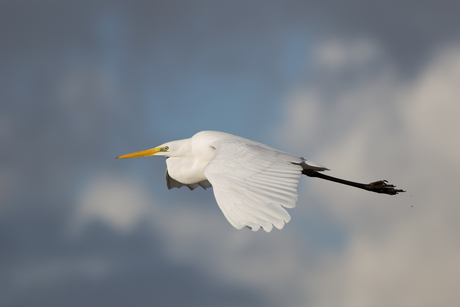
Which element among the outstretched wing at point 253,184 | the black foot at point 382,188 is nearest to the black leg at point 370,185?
the black foot at point 382,188

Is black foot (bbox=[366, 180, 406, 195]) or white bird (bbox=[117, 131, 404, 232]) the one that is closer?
white bird (bbox=[117, 131, 404, 232])

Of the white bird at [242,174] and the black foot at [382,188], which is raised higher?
the white bird at [242,174]

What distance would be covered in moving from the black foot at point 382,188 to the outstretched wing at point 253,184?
3.22 metres

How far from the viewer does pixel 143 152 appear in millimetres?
8961

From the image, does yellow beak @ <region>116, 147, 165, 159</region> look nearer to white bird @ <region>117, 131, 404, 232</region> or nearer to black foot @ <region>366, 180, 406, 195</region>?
white bird @ <region>117, 131, 404, 232</region>

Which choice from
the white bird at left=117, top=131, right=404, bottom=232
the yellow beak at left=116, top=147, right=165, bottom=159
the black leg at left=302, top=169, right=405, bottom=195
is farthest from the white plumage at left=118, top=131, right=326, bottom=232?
the black leg at left=302, top=169, right=405, bottom=195

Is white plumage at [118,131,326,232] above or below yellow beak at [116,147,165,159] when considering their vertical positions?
above

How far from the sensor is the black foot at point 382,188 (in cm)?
884

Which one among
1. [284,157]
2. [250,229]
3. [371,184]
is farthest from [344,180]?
[250,229]

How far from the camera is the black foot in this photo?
884 centimetres

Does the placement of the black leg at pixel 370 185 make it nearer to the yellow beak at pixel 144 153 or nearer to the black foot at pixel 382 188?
the black foot at pixel 382 188

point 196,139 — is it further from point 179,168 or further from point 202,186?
point 202,186

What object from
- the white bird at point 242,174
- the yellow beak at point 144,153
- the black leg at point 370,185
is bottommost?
the yellow beak at point 144,153

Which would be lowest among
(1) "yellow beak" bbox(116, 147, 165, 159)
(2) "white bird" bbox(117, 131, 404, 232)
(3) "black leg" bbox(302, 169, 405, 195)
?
(1) "yellow beak" bbox(116, 147, 165, 159)
